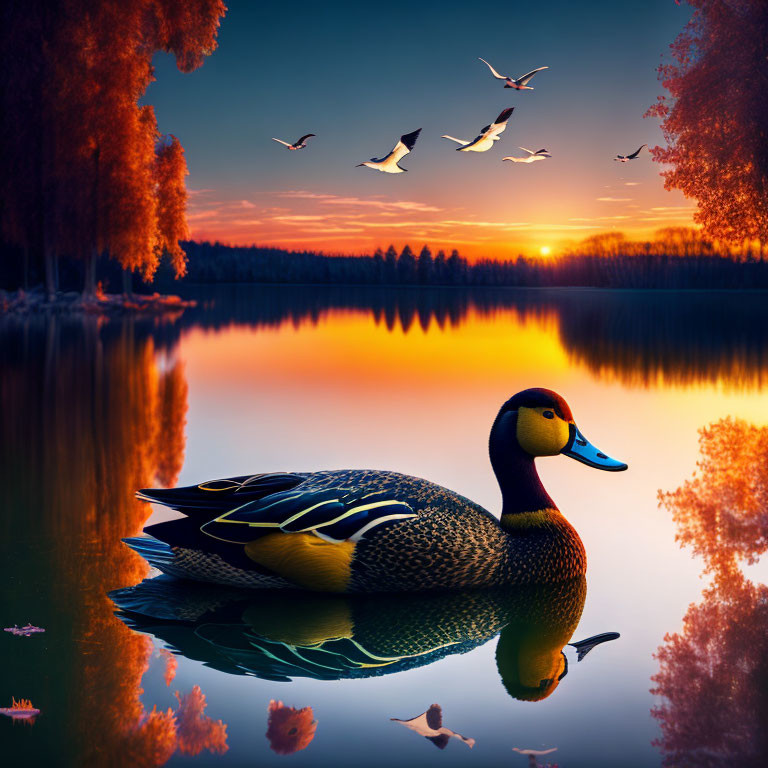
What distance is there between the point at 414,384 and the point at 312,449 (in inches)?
221

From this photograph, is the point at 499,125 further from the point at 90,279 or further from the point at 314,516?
the point at 90,279

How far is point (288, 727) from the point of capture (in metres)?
3.26

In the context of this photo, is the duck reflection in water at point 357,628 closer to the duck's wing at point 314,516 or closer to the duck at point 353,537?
the duck at point 353,537

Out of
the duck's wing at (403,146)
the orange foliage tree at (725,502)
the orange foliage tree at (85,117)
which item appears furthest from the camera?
the orange foliage tree at (85,117)

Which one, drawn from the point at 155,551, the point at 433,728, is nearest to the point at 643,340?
the point at 155,551

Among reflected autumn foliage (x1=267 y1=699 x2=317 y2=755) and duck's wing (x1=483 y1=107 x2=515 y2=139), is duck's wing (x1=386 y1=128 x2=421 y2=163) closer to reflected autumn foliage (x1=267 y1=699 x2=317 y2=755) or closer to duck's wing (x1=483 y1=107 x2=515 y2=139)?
duck's wing (x1=483 y1=107 x2=515 y2=139)

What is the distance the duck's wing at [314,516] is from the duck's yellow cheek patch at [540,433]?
980 mm

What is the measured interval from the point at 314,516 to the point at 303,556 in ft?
0.71

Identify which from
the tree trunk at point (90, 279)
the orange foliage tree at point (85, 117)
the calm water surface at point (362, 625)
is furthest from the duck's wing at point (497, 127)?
the tree trunk at point (90, 279)

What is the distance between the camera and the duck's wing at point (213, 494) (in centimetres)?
477

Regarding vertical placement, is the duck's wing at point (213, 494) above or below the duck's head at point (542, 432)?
below

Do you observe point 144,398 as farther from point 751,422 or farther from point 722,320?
point 722,320

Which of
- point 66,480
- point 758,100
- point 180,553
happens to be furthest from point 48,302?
point 180,553

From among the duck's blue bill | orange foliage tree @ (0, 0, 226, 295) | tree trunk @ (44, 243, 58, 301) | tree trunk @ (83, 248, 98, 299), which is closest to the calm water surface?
the duck's blue bill
